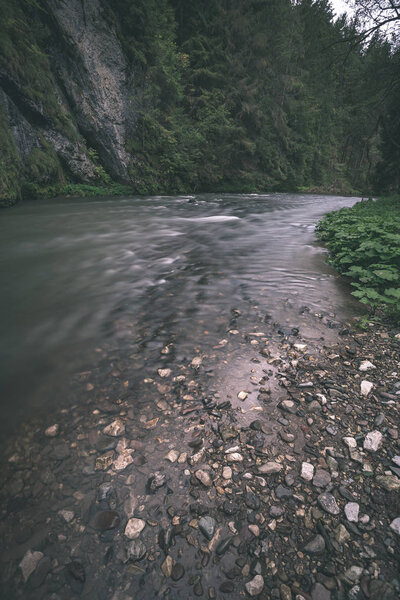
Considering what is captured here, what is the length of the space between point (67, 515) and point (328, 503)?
4.85ft

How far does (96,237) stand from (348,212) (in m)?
8.77

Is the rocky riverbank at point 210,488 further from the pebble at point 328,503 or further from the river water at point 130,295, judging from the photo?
the river water at point 130,295

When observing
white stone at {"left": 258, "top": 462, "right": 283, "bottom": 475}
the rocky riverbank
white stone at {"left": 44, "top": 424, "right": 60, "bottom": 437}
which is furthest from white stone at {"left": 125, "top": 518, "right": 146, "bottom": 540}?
white stone at {"left": 44, "top": 424, "right": 60, "bottom": 437}

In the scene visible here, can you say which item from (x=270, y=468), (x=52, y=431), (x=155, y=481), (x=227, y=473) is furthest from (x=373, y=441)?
(x=52, y=431)

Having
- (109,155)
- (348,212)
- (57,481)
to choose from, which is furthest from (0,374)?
(109,155)

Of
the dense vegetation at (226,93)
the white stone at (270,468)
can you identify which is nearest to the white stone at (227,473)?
the white stone at (270,468)

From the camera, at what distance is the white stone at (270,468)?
174 centimetres

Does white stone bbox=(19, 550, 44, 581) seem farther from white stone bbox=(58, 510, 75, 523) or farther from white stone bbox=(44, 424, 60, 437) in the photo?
white stone bbox=(44, 424, 60, 437)

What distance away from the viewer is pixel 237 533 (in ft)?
4.77

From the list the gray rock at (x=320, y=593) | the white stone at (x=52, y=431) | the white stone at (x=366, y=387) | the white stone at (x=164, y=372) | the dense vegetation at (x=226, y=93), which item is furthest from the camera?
the dense vegetation at (x=226, y=93)

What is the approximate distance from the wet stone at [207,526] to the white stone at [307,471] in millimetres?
626

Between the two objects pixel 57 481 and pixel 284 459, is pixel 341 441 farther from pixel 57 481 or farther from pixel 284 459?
pixel 57 481

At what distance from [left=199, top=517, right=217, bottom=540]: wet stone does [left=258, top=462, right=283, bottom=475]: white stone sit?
43cm

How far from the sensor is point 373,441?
1882 mm
